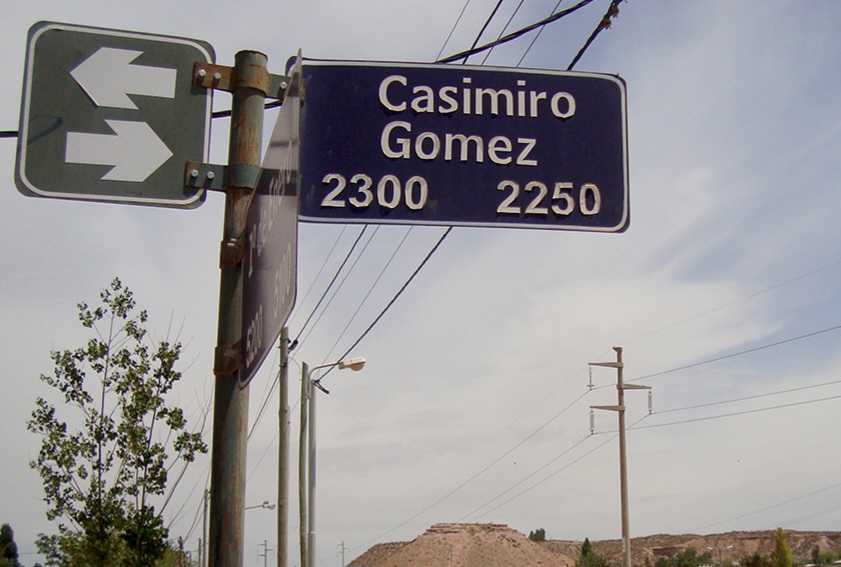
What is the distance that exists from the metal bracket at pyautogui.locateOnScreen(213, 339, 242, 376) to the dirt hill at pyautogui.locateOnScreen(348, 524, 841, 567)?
10469cm

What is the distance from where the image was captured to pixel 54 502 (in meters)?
12.4

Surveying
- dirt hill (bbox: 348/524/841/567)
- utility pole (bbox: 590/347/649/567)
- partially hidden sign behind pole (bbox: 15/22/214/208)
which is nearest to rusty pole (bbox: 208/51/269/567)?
partially hidden sign behind pole (bbox: 15/22/214/208)

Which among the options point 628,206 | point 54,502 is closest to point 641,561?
point 54,502

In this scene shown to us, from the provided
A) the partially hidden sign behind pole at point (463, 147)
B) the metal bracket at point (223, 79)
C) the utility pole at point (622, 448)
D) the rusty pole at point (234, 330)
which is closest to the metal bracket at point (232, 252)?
the rusty pole at point (234, 330)

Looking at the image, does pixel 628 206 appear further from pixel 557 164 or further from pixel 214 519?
pixel 214 519

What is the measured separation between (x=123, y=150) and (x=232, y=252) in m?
0.61

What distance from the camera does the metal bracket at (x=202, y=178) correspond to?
4105mm

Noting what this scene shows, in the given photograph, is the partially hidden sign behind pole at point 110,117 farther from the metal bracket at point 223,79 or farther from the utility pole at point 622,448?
the utility pole at point 622,448

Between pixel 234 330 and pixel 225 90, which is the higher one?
pixel 225 90

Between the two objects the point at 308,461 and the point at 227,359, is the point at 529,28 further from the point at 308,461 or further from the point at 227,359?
the point at 308,461

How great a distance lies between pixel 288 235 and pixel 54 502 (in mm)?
10900

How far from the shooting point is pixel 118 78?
4121 mm

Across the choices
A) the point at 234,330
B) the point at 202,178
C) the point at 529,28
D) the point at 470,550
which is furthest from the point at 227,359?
the point at 470,550

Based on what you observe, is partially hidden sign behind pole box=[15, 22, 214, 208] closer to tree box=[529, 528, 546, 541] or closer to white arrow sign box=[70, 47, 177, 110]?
white arrow sign box=[70, 47, 177, 110]
